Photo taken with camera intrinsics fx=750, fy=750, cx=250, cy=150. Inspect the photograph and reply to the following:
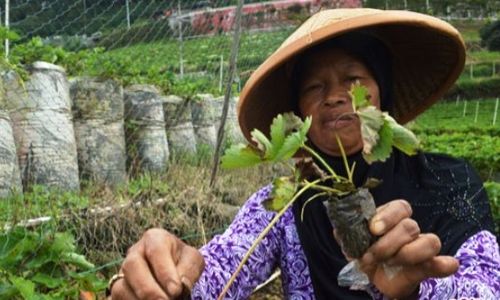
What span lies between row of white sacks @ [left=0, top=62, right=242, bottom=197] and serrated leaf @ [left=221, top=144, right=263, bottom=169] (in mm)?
2706

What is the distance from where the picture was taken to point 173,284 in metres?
1.07

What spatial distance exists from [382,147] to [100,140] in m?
4.06

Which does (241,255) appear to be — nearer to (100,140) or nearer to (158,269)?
(158,269)

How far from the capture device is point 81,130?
4828mm

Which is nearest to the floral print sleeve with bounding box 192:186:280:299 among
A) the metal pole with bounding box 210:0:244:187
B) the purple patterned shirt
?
the purple patterned shirt

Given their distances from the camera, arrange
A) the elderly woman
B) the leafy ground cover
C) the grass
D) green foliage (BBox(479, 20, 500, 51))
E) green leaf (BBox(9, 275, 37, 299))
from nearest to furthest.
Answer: the elderly woman
green leaf (BBox(9, 275, 37, 299))
the leafy ground cover
the grass
green foliage (BBox(479, 20, 500, 51))

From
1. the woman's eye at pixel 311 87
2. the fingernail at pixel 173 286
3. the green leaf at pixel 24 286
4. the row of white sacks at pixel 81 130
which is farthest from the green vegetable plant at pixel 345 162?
the row of white sacks at pixel 81 130

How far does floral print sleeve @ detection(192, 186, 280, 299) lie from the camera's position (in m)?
1.50

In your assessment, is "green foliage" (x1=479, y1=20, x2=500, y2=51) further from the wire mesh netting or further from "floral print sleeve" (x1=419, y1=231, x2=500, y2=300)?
"floral print sleeve" (x1=419, y1=231, x2=500, y2=300)

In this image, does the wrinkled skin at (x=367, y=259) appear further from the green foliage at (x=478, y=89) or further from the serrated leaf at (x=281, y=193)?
the green foliage at (x=478, y=89)

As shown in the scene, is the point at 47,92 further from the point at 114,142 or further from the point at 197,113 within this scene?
the point at 197,113

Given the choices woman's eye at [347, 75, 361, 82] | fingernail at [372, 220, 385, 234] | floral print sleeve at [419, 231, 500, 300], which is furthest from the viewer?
woman's eye at [347, 75, 361, 82]

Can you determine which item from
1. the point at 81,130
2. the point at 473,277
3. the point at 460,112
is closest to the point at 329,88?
the point at 473,277

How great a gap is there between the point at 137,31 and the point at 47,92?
169 centimetres
